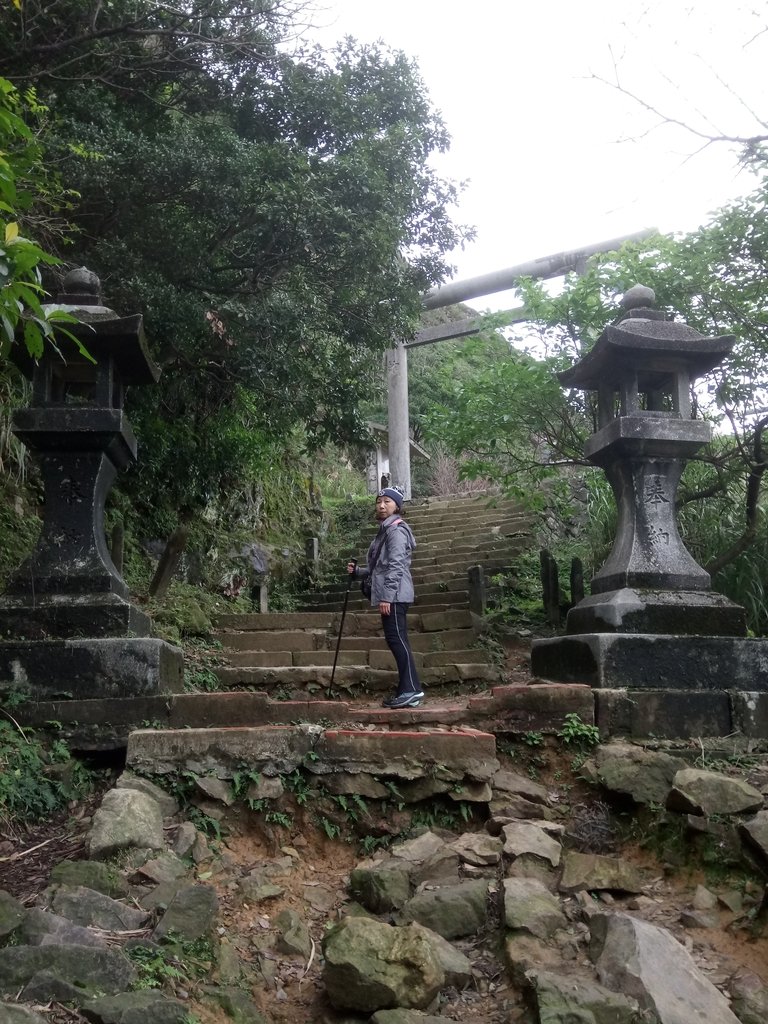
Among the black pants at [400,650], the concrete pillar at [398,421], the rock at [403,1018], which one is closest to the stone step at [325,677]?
the black pants at [400,650]

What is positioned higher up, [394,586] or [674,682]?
[394,586]

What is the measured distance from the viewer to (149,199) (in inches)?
278

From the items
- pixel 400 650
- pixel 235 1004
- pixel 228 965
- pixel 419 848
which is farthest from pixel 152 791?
pixel 400 650

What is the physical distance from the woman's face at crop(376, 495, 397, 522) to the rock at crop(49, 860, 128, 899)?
3.18m

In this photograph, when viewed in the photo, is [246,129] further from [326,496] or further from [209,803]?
[326,496]

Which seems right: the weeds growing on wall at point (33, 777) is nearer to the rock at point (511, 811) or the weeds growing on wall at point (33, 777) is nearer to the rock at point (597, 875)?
the rock at point (511, 811)

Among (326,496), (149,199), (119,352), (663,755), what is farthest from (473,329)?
(663,755)

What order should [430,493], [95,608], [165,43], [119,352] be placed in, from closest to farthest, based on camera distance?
[95,608] → [119,352] → [165,43] → [430,493]

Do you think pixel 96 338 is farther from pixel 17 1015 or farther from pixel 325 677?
pixel 17 1015

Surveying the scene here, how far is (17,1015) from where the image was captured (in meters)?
2.35

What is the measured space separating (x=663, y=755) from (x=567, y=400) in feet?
14.0

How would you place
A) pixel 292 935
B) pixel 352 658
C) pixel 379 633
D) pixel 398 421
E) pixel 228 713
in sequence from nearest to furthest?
pixel 292 935 → pixel 228 713 → pixel 352 658 → pixel 379 633 → pixel 398 421

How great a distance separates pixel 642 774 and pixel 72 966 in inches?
106

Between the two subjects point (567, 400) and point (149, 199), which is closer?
point (149, 199)
